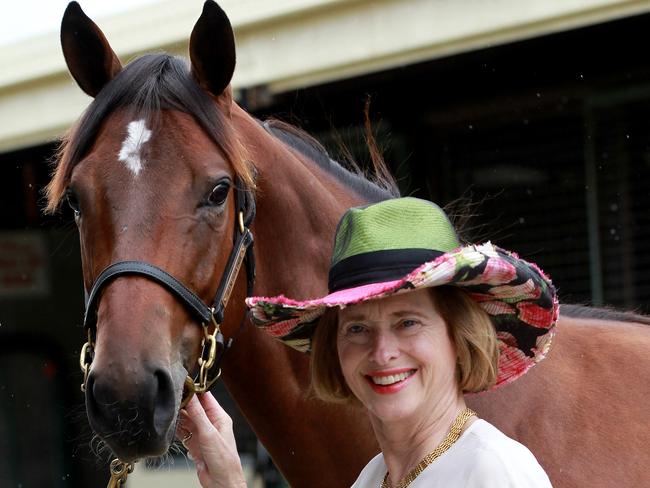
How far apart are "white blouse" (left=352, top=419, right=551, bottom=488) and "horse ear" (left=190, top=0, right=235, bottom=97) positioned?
1.16 m

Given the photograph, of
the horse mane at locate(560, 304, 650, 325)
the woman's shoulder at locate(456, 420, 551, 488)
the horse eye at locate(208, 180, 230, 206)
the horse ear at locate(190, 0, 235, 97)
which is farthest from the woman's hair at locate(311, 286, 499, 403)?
the horse mane at locate(560, 304, 650, 325)

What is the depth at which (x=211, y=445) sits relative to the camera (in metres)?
2.12

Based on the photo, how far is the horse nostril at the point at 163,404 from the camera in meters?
2.05

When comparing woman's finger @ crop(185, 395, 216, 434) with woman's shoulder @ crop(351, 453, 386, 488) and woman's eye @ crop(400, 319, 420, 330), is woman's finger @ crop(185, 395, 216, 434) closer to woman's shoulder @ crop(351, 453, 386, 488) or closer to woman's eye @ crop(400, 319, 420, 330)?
woman's shoulder @ crop(351, 453, 386, 488)

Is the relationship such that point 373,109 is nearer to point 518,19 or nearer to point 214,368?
point 518,19

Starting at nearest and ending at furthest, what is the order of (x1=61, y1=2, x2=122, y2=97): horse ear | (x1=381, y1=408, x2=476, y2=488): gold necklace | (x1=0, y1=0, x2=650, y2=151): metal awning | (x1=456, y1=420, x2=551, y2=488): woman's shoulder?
(x1=456, y1=420, x2=551, y2=488): woman's shoulder → (x1=381, y1=408, x2=476, y2=488): gold necklace → (x1=61, y1=2, x2=122, y2=97): horse ear → (x1=0, y1=0, x2=650, y2=151): metal awning

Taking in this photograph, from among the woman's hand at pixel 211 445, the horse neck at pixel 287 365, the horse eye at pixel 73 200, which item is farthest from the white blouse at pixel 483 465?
the horse eye at pixel 73 200

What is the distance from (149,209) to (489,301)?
0.77 metres

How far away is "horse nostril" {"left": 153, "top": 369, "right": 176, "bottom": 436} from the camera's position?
2047mm

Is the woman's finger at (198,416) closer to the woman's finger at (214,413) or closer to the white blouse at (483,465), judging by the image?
the woman's finger at (214,413)

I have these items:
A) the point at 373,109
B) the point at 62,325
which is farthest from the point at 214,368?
the point at 62,325

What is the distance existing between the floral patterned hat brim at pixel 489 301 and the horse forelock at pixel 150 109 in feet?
1.49

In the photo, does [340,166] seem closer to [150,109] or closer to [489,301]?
[150,109]

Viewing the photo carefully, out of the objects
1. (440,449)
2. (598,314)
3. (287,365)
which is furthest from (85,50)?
(598,314)
